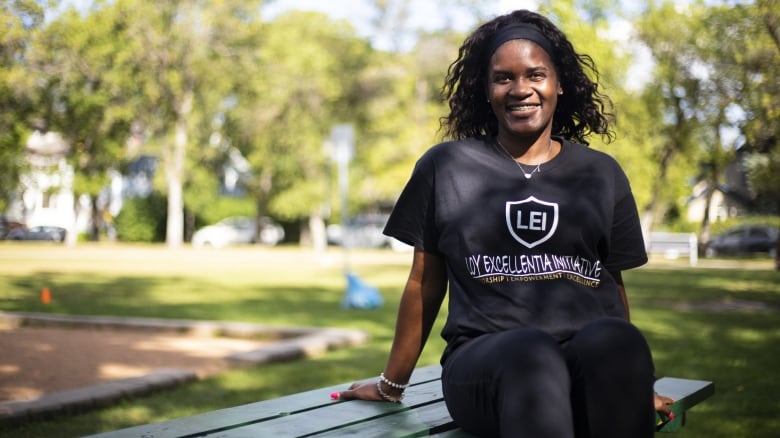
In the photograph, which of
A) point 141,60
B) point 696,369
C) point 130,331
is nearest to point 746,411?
point 696,369

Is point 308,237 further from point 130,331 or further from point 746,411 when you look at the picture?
point 746,411

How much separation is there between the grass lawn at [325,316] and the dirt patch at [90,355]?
773 mm

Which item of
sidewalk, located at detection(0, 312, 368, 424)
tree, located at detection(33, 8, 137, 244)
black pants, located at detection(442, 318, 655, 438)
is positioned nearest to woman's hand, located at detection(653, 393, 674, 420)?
black pants, located at detection(442, 318, 655, 438)

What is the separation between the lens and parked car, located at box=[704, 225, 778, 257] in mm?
42269

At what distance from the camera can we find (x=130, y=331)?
32.6 ft

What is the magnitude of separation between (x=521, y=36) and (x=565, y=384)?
1.26 metres

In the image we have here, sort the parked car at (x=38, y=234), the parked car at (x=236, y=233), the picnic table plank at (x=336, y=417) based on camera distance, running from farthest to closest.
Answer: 1. the parked car at (x=38, y=234)
2. the parked car at (x=236, y=233)
3. the picnic table plank at (x=336, y=417)

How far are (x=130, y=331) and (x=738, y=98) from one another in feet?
40.7

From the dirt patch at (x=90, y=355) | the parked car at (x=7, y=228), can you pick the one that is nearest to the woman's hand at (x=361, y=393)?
the dirt patch at (x=90, y=355)

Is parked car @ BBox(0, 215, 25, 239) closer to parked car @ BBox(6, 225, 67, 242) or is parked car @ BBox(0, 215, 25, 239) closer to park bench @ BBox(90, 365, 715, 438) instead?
parked car @ BBox(6, 225, 67, 242)

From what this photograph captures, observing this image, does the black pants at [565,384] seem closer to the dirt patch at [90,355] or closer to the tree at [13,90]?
the dirt patch at [90,355]

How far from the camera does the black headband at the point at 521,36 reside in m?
3.17

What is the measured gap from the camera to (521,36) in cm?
316

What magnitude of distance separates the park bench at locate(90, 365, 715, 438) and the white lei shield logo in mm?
636
